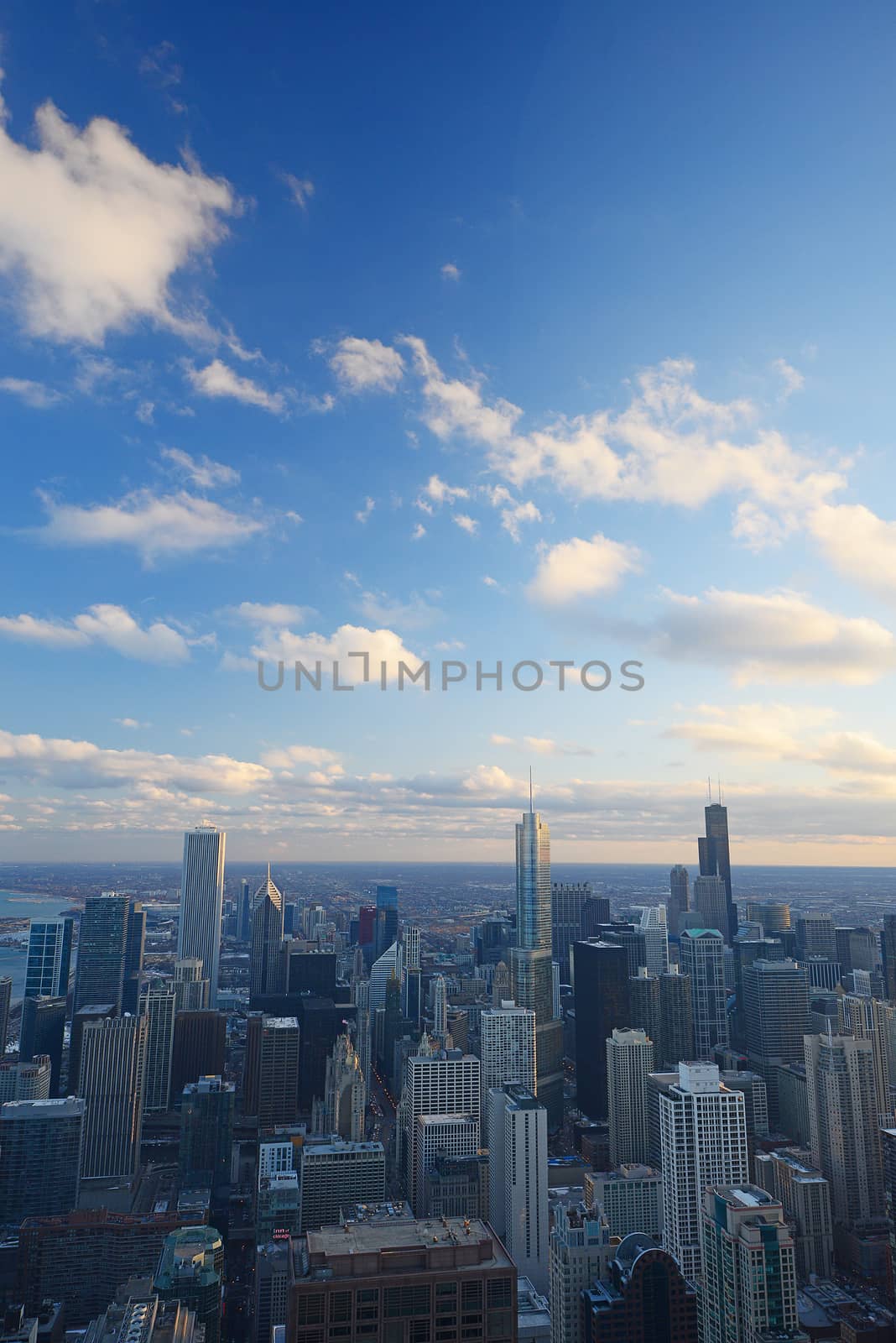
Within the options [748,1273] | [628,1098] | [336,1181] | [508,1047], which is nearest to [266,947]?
[508,1047]

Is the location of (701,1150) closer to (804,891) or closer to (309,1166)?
(309,1166)

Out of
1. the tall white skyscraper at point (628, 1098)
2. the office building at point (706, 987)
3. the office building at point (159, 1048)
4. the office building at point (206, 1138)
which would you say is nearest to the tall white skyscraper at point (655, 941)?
the office building at point (706, 987)

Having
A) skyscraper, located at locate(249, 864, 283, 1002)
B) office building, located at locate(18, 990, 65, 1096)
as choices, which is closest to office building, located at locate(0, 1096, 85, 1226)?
office building, located at locate(18, 990, 65, 1096)

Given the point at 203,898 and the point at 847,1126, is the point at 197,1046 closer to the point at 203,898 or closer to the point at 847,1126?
the point at 203,898

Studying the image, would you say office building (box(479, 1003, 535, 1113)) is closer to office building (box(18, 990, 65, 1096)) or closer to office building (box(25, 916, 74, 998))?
office building (box(18, 990, 65, 1096))

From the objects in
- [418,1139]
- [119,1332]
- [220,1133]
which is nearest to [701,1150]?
[418,1139]
